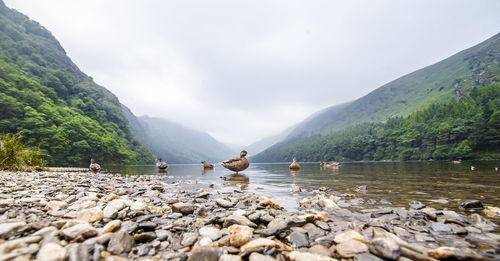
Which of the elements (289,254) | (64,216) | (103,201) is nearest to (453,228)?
(289,254)

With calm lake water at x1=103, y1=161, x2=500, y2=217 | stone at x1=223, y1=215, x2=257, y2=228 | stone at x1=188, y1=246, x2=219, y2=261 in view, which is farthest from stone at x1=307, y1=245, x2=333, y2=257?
calm lake water at x1=103, y1=161, x2=500, y2=217

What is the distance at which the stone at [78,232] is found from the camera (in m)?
2.62

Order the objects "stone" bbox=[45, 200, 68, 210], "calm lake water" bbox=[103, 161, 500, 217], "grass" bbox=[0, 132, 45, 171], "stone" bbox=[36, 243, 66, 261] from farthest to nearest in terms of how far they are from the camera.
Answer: "grass" bbox=[0, 132, 45, 171], "calm lake water" bbox=[103, 161, 500, 217], "stone" bbox=[45, 200, 68, 210], "stone" bbox=[36, 243, 66, 261]

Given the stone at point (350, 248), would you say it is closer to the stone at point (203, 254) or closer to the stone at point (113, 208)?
the stone at point (203, 254)

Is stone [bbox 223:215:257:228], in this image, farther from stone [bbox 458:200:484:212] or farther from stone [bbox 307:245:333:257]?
stone [bbox 458:200:484:212]

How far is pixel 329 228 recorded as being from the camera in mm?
3654

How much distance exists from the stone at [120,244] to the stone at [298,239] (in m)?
2.39

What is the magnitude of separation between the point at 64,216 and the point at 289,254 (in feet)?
13.5

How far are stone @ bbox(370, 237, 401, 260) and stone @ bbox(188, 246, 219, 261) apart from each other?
209 centimetres

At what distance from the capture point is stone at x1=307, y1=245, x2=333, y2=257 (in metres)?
2.67

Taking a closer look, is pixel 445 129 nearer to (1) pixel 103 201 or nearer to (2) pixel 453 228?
(2) pixel 453 228

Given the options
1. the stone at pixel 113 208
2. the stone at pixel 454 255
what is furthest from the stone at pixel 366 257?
the stone at pixel 113 208

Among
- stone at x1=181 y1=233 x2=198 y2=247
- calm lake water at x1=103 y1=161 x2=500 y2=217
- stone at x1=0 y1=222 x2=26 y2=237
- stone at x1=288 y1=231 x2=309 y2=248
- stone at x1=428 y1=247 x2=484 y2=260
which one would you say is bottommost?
calm lake water at x1=103 y1=161 x2=500 y2=217

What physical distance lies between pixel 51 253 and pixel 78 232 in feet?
1.83
